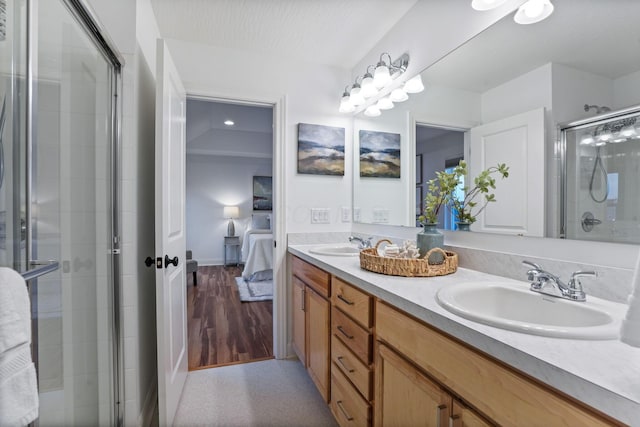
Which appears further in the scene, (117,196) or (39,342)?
(117,196)

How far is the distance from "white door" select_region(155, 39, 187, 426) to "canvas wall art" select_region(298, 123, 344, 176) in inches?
34.3

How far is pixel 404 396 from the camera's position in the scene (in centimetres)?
93

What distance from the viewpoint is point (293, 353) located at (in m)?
2.27

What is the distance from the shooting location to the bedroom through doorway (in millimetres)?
2602

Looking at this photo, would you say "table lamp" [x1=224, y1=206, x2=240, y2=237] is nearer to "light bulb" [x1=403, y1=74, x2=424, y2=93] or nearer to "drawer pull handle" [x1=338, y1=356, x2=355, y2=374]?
"light bulb" [x1=403, y1=74, x2=424, y2=93]

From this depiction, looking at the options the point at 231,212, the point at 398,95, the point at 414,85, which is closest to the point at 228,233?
the point at 231,212

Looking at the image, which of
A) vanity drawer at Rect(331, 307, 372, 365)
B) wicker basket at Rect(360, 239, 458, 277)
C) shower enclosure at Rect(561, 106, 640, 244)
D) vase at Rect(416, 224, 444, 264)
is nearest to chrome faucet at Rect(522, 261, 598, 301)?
shower enclosure at Rect(561, 106, 640, 244)

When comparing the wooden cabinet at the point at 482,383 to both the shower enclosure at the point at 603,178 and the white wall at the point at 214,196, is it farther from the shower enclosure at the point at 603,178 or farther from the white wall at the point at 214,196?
the white wall at the point at 214,196

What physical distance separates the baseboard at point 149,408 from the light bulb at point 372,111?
7.62 ft

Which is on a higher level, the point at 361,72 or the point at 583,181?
the point at 361,72

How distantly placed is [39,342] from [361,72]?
2.42 meters

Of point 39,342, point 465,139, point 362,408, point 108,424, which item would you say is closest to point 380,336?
point 362,408

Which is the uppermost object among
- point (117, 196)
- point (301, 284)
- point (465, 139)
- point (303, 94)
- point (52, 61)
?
point (303, 94)

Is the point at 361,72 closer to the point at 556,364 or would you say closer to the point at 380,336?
the point at 380,336
